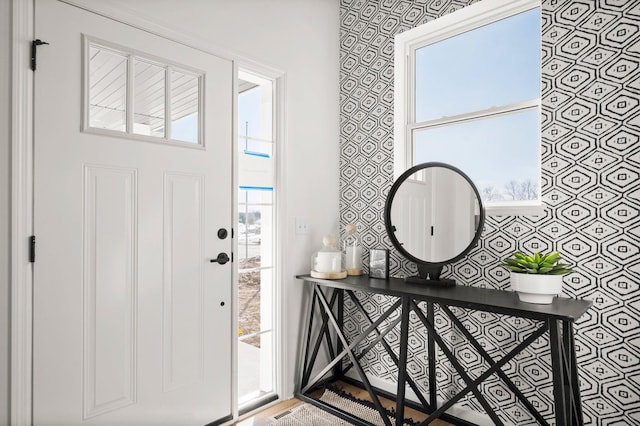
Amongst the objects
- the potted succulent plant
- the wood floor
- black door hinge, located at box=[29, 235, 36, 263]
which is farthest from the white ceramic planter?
black door hinge, located at box=[29, 235, 36, 263]

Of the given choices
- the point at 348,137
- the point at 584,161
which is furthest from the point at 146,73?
the point at 584,161

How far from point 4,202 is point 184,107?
86cm

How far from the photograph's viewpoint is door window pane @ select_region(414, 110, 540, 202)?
2.02 m

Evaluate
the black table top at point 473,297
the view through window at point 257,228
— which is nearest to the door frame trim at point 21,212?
the view through window at point 257,228

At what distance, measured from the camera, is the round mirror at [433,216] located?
203 cm

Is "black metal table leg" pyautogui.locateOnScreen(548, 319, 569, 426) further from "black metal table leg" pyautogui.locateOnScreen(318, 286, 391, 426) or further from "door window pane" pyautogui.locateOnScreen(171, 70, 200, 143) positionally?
"door window pane" pyautogui.locateOnScreen(171, 70, 200, 143)

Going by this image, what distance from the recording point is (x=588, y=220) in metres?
1.74

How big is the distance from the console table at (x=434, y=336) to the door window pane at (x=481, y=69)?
3.51 ft

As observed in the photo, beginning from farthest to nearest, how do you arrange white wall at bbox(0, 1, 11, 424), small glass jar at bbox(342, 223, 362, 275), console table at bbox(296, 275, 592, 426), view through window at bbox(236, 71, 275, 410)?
small glass jar at bbox(342, 223, 362, 275)
view through window at bbox(236, 71, 275, 410)
console table at bbox(296, 275, 592, 426)
white wall at bbox(0, 1, 11, 424)

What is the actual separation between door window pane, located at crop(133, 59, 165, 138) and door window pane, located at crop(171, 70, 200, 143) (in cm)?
6

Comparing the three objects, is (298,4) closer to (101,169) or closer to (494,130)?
(494,130)

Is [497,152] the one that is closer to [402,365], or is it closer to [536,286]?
[536,286]

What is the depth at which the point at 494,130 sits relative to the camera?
7.05 feet

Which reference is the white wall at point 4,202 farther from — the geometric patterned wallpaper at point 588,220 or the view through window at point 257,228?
the geometric patterned wallpaper at point 588,220
